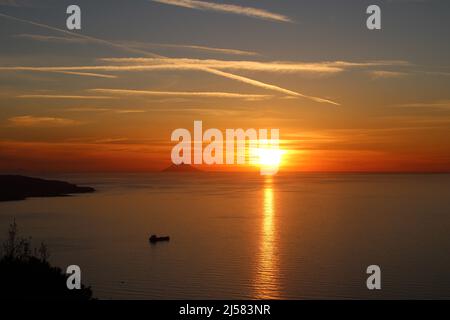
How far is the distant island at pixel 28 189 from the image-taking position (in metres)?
157

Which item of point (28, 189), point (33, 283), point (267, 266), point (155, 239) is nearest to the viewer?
point (33, 283)

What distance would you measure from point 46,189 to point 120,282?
137778mm

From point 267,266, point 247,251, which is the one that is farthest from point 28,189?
point 267,266

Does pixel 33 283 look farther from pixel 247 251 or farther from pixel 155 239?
pixel 155 239

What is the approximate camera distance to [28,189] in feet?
555

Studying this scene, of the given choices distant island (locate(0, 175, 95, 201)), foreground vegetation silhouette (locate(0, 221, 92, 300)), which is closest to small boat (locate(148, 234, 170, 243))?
foreground vegetation silhouette (locate(0, 221, 92, 300))

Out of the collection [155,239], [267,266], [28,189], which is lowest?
[267,266]

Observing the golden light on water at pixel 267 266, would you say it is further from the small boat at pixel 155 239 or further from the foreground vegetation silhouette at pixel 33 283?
the foreground vegetation silhouette at pixel 33 283

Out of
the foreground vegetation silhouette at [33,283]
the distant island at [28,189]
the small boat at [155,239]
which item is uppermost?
the distant island at [28,189]

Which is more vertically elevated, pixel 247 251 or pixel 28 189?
pixel 28 189

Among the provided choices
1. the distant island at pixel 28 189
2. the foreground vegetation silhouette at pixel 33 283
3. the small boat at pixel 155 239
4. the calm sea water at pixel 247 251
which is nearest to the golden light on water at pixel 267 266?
the calm sea water at pixel 247 251

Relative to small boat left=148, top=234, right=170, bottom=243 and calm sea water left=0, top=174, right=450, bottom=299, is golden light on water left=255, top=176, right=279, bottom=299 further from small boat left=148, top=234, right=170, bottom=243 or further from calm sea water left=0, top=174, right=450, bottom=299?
small boat left=148, top=234, right=170, bottom=243
